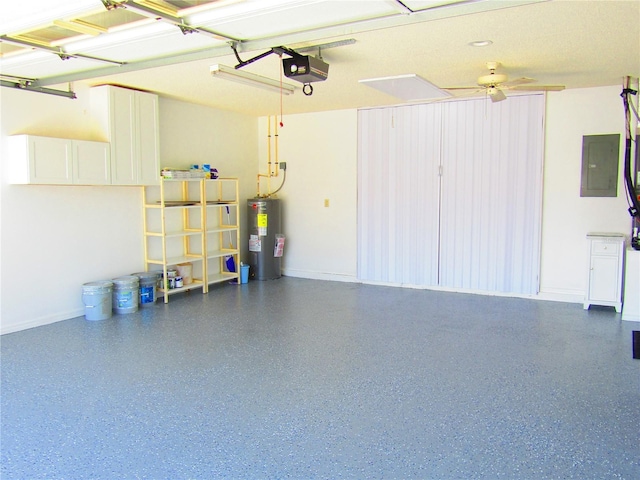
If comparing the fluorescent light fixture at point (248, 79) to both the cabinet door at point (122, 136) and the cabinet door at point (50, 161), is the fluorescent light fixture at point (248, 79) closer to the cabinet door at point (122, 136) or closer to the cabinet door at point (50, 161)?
the cabinet door at point (122, 136)

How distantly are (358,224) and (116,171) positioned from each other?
3.50 m

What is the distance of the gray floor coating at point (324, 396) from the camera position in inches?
105

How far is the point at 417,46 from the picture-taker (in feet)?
13.2

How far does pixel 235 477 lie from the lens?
2.52 metres

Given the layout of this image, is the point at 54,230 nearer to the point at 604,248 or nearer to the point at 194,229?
the point at 194,229

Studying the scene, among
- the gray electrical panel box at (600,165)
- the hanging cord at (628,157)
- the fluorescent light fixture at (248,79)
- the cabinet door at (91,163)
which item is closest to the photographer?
the fluorescent light fixture at (248,79)

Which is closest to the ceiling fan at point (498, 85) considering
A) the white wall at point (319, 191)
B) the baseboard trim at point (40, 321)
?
the white wall at point (319, 191)

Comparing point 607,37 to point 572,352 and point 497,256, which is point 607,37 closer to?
point 572,352

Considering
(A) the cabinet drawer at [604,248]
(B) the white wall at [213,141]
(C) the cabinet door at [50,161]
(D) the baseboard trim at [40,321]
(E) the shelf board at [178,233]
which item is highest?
(B) the white wall at [213,141]

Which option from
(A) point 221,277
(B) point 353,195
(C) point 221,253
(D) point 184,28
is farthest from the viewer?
(B) point 353,195

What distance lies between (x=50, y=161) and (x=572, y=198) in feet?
19.4

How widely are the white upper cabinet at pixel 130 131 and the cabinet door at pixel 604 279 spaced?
5.27 m

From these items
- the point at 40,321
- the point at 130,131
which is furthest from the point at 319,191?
the point at 40,321

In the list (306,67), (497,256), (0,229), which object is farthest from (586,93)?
(0,229)
